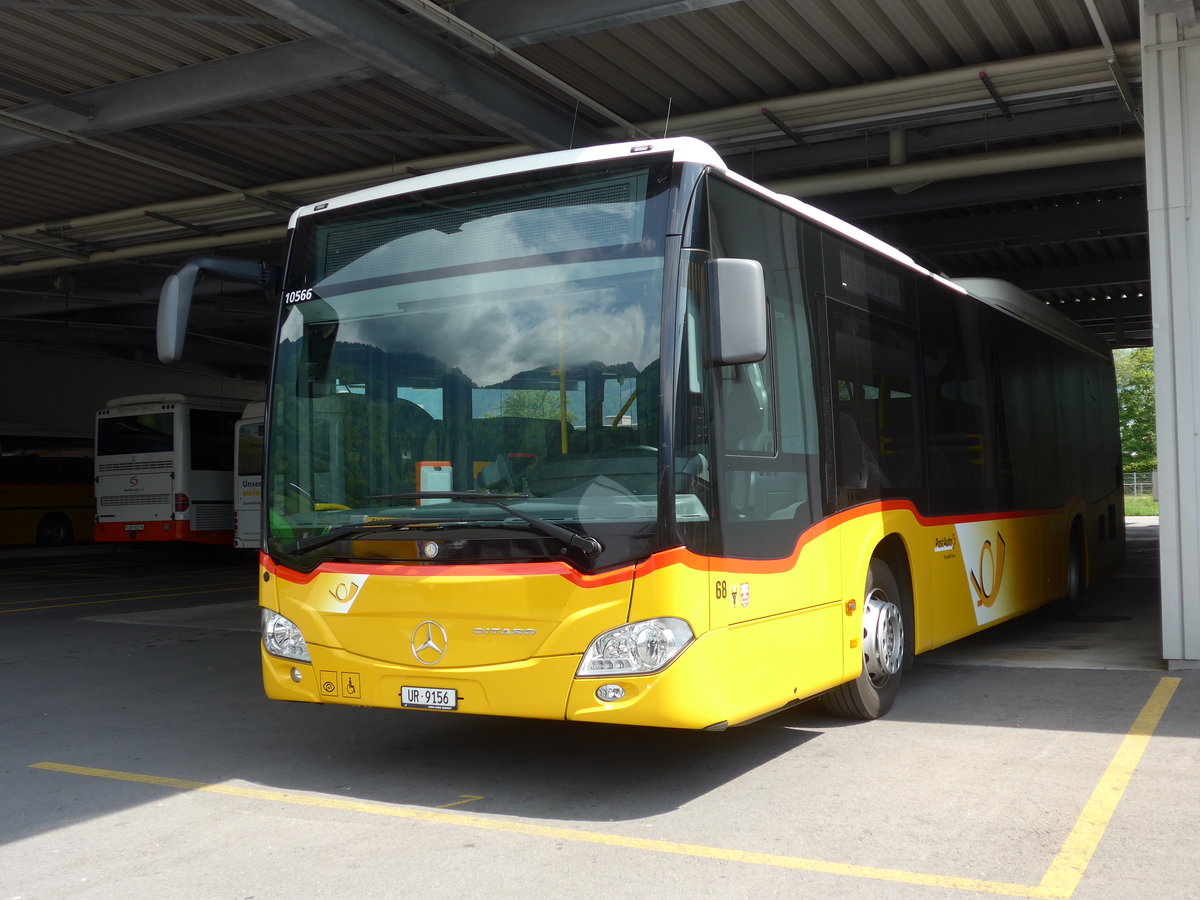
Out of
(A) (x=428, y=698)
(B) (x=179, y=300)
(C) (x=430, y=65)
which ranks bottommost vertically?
(A) (x=428, y=698)

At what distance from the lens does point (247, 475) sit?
2317 centimetres

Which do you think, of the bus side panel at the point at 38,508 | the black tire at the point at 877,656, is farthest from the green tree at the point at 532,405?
the bus side panel at the point at 38,508

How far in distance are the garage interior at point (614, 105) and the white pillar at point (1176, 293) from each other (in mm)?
23

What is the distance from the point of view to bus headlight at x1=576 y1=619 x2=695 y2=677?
17.0 feet

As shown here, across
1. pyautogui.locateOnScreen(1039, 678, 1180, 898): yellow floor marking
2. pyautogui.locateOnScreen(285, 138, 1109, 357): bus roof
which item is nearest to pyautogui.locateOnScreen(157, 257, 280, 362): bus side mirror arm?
pyautogui.locateOnScreen(285, 138, 1109, 357): bus roof

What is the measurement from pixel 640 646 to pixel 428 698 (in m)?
1.08

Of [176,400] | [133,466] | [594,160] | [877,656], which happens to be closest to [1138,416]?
[176,400]

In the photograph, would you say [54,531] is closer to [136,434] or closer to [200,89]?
[136,434]

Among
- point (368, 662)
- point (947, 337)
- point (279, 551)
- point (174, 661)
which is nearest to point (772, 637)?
point (368, 662)

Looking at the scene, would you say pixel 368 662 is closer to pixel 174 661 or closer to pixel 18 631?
pixel 174 661

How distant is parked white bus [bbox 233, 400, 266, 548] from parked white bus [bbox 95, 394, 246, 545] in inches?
37.5

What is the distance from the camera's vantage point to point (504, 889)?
4332 mm

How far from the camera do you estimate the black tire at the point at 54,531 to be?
94.5ft

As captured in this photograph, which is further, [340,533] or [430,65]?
[430,65]
